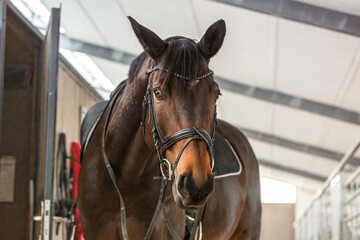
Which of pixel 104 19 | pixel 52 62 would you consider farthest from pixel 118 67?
pixel 52 62

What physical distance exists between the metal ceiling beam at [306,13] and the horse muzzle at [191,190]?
165 inches

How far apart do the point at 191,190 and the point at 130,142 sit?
0.68m

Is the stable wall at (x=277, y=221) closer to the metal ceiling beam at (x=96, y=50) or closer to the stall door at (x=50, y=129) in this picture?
the metal ceiling beam at (x=96, y=50)

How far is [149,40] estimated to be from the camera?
89.0 inches

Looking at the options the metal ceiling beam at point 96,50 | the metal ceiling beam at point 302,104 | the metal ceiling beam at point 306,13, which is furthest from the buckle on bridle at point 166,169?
the metal ceiling beam at point 302,104

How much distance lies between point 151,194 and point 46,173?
0.91 m

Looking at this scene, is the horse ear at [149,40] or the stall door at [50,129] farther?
the stall door at [50,129]

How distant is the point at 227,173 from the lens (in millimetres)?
3467

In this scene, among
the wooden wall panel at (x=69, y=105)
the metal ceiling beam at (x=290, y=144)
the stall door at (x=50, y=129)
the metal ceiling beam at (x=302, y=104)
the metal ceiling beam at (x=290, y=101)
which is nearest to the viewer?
the stall door at (x=50, y=129)

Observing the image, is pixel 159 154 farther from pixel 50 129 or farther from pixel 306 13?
pixel 306 13

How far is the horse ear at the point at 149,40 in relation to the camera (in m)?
2.24

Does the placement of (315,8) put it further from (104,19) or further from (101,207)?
(101,207)

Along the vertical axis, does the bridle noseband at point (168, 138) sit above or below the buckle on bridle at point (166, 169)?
above

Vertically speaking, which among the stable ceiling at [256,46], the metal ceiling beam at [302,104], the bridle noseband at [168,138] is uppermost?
the stable ceiling at [256,46]
